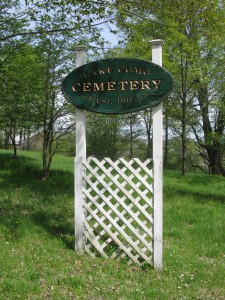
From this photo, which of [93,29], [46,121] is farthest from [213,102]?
[93,29]

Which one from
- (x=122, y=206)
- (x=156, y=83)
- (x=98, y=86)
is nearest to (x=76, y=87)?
(x=98, y=86)

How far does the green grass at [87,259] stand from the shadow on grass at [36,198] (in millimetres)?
24

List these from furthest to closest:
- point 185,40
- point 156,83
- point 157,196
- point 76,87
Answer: point 185,40 → point 76,87 → point 156,83 → point 157,196

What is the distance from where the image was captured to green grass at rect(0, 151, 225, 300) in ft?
15.6

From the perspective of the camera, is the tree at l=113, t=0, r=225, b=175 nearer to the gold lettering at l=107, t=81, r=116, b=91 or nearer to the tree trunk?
the tree trunk

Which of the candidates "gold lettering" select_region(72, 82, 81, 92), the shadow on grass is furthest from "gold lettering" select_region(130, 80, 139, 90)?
the shadow on grass

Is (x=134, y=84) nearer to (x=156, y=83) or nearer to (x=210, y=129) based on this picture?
(x=156, y=83)

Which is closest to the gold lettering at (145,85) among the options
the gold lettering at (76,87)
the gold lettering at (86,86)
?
the gold lettering at (86,86)

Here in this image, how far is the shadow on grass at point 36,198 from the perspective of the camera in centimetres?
711

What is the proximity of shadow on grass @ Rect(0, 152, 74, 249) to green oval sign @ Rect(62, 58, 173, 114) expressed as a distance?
262cm

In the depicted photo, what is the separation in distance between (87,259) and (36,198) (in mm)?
4184

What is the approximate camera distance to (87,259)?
19.2ft

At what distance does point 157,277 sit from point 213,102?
59.0 feet

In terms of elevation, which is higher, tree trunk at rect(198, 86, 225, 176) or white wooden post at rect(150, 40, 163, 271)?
tree trunk at rect(198, 86, 225, 176)
